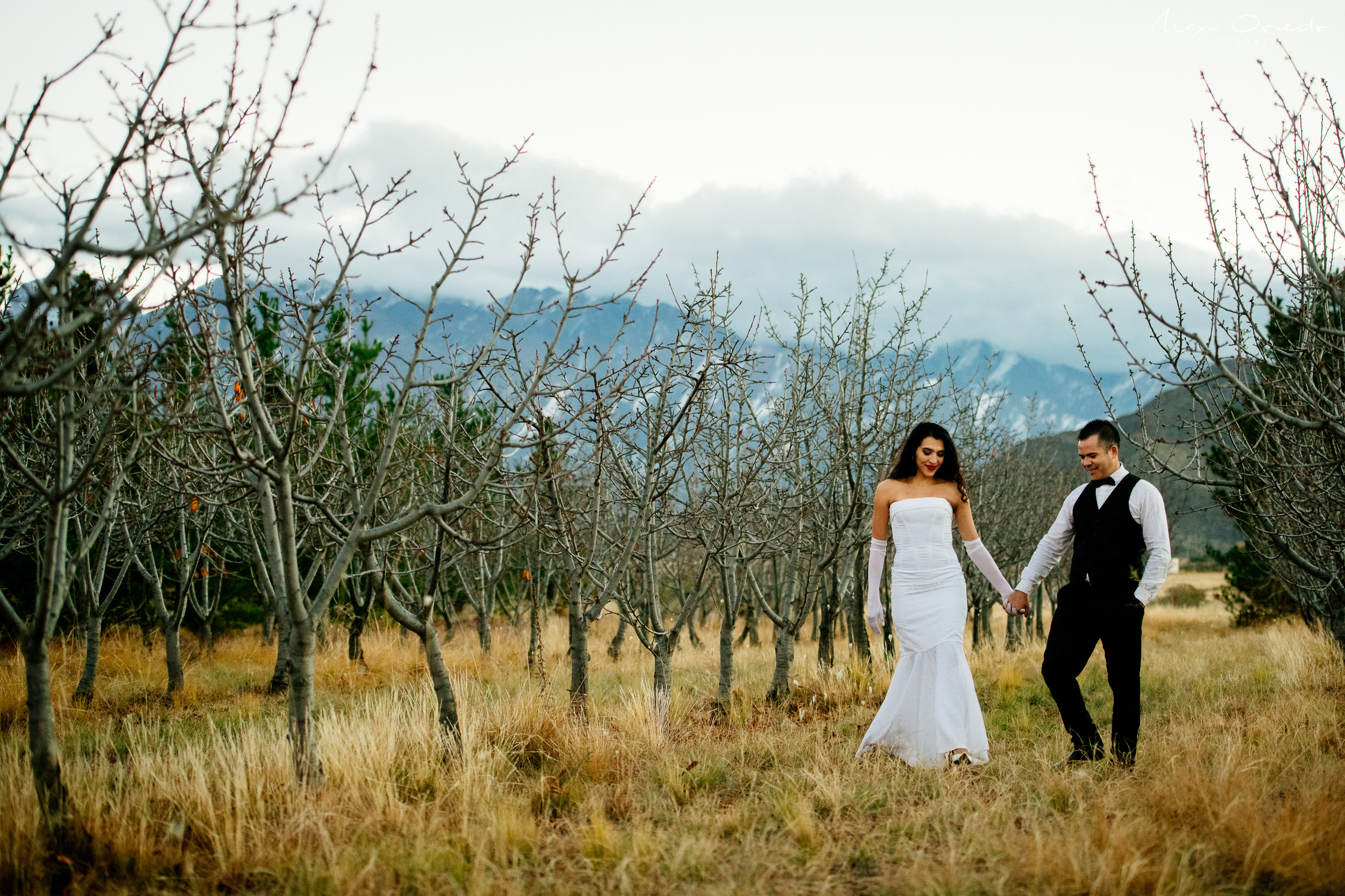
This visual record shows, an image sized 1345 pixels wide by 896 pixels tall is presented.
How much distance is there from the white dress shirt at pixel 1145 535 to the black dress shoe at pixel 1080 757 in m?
0.94

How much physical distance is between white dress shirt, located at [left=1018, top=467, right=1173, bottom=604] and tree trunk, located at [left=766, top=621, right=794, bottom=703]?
2783 millimetres

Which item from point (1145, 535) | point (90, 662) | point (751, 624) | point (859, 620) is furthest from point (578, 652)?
point (751, 624)

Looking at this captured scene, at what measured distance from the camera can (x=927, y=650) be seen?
15.9 ft

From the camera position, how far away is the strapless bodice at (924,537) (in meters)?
4.84

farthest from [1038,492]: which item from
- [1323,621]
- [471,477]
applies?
[471,477]

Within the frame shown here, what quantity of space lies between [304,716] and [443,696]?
95 centimetres

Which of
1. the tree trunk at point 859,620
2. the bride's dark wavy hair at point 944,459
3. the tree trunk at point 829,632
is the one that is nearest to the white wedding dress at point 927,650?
the bride's dark wavy hair at point 944,459

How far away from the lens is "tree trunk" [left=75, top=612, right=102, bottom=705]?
7.49 m

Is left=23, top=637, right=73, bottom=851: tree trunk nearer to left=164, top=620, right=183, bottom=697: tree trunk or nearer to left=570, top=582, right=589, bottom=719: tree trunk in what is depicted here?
left=570, top=582, right=589, bottom=719: tree trunk

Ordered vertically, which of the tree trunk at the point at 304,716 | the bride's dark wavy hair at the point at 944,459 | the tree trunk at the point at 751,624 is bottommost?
the tree trunk at the point at 751,624

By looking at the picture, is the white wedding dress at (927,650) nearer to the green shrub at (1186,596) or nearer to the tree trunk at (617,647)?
the tree trunk at (617,647)

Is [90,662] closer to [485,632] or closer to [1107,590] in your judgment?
[485,632]

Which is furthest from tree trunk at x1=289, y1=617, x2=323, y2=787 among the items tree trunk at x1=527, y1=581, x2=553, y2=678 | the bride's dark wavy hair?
the bride's dark wavy hair

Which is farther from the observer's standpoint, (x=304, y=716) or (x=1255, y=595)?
(x=1255, y=595)
